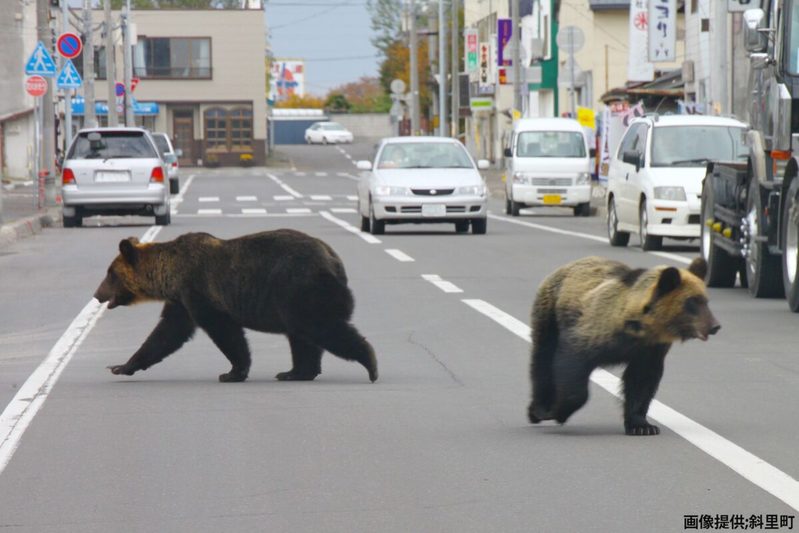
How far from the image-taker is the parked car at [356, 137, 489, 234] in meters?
27.1

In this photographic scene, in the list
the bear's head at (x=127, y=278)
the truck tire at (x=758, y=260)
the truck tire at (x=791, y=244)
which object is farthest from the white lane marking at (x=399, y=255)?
the bear's head at (x=127, y=278)

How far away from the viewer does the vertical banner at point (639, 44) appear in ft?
158

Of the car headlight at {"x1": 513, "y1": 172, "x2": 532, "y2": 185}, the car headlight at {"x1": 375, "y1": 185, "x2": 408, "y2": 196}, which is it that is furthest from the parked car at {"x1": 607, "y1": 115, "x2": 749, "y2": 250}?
the car headlight at {"x1": 513, "y1": 172, "x2": 532, "y2": 185}

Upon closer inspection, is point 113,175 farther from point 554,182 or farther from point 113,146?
point 554,182

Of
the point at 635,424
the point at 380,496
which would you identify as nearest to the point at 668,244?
the point at 635,424

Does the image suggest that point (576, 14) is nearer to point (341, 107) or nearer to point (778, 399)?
point (778, 399)

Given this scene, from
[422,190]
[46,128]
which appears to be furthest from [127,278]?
[46,128]

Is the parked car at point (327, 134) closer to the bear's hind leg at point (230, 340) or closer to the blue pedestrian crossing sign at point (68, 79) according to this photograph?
the blue pedestrian crossing sign at point (68, 79)

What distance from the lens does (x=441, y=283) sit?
58.9 ft

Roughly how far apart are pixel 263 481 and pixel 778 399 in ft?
12.1

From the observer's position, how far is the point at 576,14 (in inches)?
2477

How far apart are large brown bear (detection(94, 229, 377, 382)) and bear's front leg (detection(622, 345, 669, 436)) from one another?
7.77 feet

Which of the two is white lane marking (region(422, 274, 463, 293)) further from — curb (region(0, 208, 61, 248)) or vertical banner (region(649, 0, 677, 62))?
vertical banner (region(649, 0, 677, 62))

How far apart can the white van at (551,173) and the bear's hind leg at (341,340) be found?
25.6 metres
